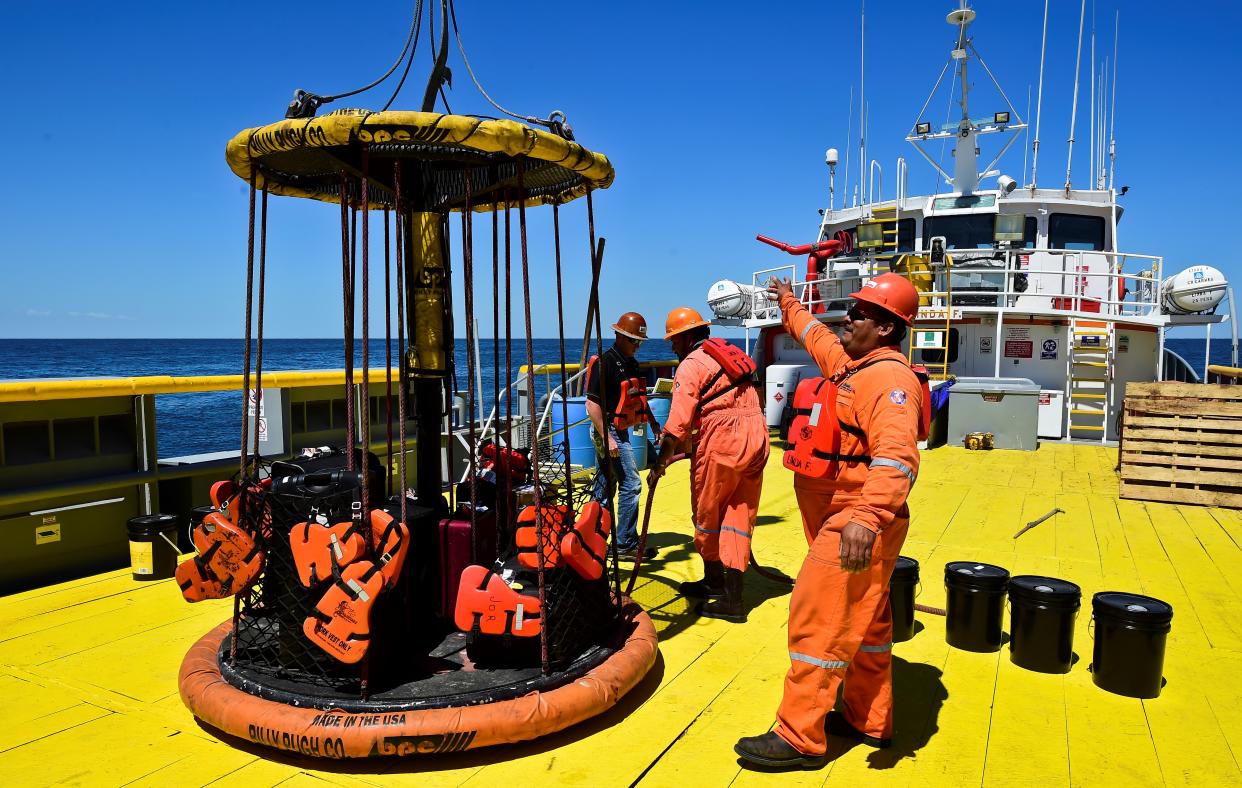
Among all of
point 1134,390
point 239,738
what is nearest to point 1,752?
point 239,738

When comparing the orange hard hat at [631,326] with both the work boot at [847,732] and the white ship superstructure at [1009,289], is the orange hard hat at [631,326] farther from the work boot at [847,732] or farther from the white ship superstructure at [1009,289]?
the white ship superstructure at [1009,289]

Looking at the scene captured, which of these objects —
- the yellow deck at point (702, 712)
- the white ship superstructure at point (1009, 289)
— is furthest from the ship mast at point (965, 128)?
the yellow deck at point (702, 712)

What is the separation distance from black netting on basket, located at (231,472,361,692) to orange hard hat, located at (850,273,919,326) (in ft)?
7.94

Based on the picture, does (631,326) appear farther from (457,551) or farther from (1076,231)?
(1076,231)

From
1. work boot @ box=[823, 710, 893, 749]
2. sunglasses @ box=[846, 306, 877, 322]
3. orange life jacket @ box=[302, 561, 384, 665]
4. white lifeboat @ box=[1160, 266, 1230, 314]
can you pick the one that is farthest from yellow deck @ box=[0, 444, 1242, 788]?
white lifeboat @ box=[1160, 266, 1230, 314]

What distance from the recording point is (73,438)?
18.9ft

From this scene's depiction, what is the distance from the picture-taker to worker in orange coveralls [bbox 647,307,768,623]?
16.0 feet

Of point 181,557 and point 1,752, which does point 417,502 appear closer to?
point 1,752

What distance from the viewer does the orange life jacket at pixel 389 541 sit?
10.9 feet

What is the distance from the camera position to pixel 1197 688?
3896mm

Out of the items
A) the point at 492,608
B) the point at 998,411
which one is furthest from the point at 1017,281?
the point at 492,608

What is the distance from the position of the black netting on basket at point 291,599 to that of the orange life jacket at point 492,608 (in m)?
0.51

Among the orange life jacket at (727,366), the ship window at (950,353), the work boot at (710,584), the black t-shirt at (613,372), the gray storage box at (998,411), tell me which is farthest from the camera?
the ship window at (950,353)

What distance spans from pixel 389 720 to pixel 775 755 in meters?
1.50
